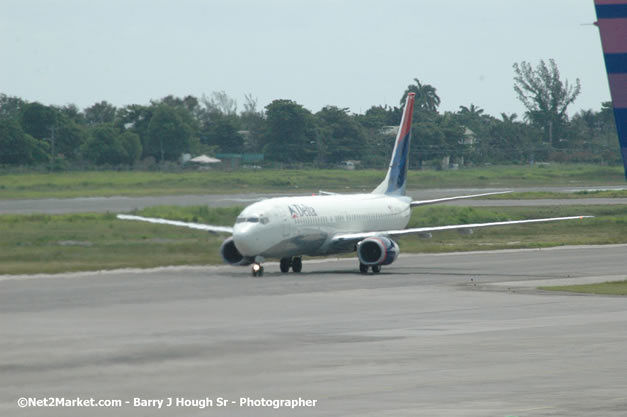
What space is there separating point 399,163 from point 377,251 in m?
11.3

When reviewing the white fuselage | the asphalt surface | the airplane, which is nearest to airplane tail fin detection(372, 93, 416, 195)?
the airplane

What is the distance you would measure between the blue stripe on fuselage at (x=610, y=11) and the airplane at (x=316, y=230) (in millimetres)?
33304

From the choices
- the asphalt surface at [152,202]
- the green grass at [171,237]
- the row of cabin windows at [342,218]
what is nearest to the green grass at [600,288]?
the row of cabin windows at [342,218]

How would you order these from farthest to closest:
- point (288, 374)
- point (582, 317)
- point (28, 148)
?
1. point (28, 148)
2. point (582, 317)
3. point (288, 374)

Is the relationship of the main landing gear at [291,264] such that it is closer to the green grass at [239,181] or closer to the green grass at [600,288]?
the green grass at [600,288]

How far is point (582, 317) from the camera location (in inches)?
1375

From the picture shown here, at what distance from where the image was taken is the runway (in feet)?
69.8

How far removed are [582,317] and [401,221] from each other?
27.7 metres

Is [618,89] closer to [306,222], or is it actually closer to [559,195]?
[306,222]

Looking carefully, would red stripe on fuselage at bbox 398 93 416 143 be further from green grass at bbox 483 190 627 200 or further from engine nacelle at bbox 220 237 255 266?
green grass at bbox 483 190 627 200

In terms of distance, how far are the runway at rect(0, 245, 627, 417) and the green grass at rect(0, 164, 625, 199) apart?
69319 mm

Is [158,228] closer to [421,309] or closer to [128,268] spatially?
[128,268]

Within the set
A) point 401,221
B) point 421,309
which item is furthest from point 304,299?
point 401,221

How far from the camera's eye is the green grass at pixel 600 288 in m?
42.9
